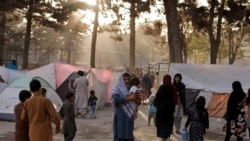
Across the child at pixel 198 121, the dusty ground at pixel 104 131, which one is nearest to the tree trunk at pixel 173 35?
the dusty ground at pixel 104 131

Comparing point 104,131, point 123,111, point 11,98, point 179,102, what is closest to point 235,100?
point 179,102

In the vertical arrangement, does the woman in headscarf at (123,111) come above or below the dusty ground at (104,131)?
above

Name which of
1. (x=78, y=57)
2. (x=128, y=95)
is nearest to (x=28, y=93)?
(x=128, y=95)

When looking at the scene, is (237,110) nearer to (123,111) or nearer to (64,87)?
(123,111)

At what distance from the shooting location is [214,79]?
1391 cm

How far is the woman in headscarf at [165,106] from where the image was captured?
950cm

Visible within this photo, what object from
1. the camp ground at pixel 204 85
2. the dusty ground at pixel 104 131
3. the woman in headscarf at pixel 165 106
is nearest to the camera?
the woman in headscarf at pixel 165 106

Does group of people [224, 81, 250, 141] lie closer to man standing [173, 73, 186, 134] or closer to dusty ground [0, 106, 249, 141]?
dusty ground [0, 106, 249, 141]

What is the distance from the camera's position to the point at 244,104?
31.0 feet

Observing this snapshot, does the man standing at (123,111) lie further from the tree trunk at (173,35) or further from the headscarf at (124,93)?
the tree trunk at (173,35)

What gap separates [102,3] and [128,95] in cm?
2337

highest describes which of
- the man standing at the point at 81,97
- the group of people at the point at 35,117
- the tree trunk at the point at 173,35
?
the tree trunk at the point at 173,35

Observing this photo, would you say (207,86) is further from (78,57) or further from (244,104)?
(78,57)

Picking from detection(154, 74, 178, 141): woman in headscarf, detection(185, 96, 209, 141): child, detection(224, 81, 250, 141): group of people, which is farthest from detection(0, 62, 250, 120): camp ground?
detection(185, 96, 209, 141): child
